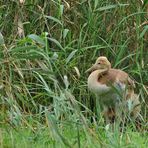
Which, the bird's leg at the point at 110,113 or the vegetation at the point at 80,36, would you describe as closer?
the vegetation at the point at 80,36

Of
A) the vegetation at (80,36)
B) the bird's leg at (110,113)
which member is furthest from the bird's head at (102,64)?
the bird's leg at (110,113)

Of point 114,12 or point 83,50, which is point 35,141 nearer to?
point 83,50

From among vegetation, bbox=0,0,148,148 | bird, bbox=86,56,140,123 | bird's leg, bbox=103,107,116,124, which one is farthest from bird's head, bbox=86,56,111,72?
bird's leg, bbox=103,107,116,124

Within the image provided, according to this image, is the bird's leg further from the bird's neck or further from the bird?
the bird's neck

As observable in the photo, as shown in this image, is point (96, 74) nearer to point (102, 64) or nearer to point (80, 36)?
point (102, 64)

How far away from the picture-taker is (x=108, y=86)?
588 cm

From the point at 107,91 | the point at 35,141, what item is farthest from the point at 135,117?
the point at 35,141

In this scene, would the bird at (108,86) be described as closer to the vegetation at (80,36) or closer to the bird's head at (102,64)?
the bird's head at (102,64)

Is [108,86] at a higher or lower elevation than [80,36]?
lower

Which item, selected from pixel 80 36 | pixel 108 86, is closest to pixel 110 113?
pixel 108 86

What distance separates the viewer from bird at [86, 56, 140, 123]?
5.83 meters

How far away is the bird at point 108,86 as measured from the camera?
5832 millimetres

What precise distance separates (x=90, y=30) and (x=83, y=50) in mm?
237

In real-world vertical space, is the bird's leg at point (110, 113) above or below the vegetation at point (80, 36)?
below
